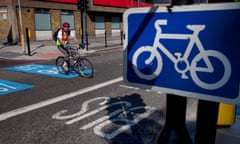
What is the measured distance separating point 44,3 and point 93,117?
852 inches

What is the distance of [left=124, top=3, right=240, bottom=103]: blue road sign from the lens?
1087 millimetres

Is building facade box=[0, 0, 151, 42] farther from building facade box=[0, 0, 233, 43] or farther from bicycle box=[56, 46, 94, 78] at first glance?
bicycle box=[56, 46, 94, 78]

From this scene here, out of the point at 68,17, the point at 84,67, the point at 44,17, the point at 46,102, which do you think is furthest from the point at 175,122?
the point at 68,17

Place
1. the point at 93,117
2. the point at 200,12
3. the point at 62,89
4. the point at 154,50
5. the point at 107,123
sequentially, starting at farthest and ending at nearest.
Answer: the point at 62,89
the point at 93,117
the point at 107,123
the point at 154,50
the point at 200,12

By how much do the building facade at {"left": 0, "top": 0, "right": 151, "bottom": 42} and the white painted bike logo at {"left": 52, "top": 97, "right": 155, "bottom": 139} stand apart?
37.9 feet

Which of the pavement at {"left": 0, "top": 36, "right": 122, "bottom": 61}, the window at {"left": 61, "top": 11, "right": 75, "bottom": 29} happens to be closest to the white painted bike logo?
the pavement at {"left": 0, "top": 36, "right": 122, "bottom": 61}

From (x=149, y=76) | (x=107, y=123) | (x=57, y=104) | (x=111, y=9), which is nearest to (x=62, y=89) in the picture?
(x=57, y=104)

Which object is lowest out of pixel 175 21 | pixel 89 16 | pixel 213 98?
pixel 213 98

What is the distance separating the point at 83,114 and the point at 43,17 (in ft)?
69.3

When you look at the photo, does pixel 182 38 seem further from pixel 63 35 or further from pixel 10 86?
pixel 63 35

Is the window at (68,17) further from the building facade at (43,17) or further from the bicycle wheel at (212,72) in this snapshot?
the bicycle wheel at (212,72)

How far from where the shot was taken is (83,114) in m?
4.70

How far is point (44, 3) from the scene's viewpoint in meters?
23.4

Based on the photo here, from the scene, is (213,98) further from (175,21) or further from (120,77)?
(120,77)
